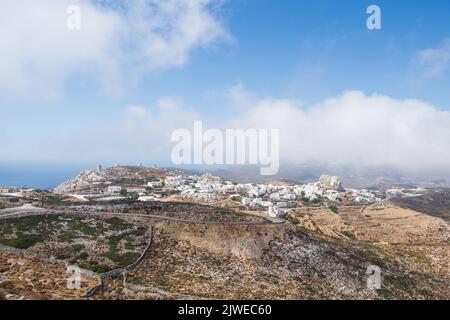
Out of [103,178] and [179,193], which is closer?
[179,193]

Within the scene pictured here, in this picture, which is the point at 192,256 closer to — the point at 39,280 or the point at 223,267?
the point at 223,267

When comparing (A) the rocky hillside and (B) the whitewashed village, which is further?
(A) the rocky hillside

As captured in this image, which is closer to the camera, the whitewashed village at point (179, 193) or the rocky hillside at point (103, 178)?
the whitewashed village at point (179, 193)

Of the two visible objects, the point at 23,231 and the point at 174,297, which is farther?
the point at 23,231

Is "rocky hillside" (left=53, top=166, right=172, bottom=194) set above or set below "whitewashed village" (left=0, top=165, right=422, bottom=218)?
above

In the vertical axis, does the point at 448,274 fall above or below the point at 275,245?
below

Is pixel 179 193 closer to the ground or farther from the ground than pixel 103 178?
closer to the ground

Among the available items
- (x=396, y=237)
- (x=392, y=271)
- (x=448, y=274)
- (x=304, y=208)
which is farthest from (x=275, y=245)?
(x=304, y=208)

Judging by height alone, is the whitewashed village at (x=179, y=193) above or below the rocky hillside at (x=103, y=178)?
below
